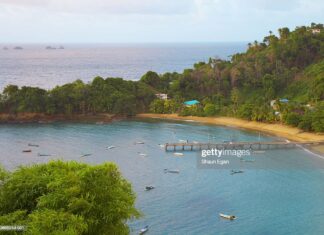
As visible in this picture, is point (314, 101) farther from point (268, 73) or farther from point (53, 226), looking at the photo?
point (53, 226)

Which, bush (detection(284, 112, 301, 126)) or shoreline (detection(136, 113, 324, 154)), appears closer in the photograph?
shoreline (detection(136, 113, 324, 154))

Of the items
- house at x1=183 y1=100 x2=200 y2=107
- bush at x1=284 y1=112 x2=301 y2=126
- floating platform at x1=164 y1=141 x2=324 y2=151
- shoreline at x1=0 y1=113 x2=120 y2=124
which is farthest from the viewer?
house at x1=183 y1=100 x2=200 y2=107

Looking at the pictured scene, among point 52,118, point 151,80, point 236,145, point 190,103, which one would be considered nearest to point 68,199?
point 236,145

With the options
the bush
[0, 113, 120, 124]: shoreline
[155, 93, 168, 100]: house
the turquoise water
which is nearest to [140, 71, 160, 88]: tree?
[155, 93, 168, 100]: house

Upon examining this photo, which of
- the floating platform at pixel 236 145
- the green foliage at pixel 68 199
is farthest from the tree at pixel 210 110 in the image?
the green foliage at pixel 68 199

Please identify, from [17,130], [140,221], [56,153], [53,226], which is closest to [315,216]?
[140,221]

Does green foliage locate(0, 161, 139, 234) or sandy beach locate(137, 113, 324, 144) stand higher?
green foliage locate(0, 161, 139, 234)

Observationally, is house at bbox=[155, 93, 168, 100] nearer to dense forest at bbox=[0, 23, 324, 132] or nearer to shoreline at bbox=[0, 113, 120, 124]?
dense forest at bbox=[0, 23, 324, 132]


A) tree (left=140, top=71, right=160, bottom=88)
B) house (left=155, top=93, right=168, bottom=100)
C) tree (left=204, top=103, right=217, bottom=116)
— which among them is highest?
tree (left=140, top=71, right=160, bottom=88)

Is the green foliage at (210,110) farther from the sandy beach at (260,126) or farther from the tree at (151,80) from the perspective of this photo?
the tree at (151,80)
